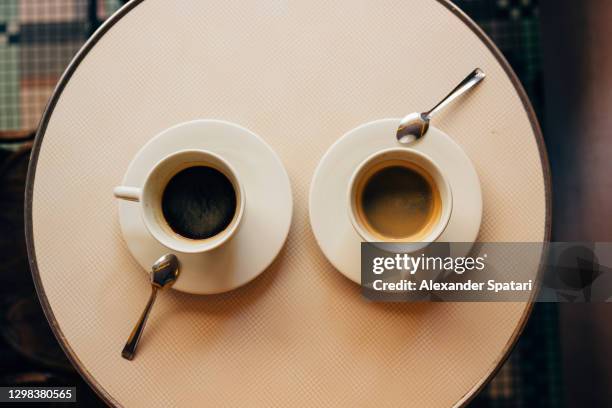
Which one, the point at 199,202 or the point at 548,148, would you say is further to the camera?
the point at 548,148

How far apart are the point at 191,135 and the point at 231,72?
0.10 meters

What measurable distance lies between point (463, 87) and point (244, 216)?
1.10ft

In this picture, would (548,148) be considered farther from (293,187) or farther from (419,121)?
(293,187)

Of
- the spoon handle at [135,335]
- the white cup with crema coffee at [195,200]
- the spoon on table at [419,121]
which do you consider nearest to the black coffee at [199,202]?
the white cup with crema coffee at [195,200]

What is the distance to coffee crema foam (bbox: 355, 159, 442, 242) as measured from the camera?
2.07 feet

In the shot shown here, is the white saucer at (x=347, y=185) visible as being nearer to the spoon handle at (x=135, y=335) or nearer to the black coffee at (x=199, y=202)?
the black coffee at (x=199, y=202)

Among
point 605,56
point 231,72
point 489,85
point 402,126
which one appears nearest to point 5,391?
point 231,72

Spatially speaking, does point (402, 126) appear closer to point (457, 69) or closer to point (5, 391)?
point (457, 69)

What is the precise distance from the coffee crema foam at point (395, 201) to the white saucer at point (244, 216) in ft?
0.32

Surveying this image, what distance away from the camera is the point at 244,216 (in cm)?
64

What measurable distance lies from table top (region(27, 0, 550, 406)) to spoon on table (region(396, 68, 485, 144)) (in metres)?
0.01

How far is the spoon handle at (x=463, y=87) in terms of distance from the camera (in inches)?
26.1

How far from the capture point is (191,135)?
25.5 inches

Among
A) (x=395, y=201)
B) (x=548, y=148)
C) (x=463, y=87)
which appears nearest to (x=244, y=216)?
(x=395, y=201)
